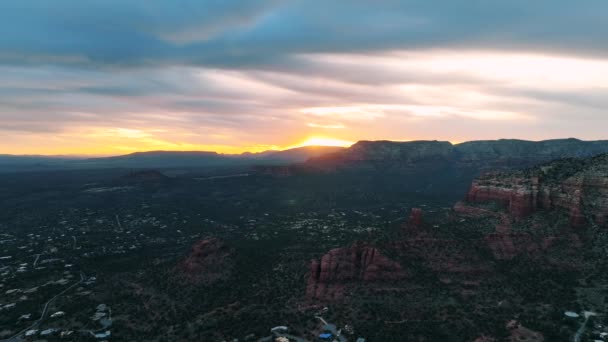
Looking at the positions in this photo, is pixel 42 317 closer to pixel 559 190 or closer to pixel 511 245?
pixel 511 245

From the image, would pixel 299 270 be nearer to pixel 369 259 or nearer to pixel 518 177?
pixel 369 259

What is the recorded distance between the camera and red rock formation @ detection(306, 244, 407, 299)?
76.6 m

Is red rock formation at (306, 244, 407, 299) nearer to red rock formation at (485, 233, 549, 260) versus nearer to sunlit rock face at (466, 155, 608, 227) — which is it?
red rock formation at (485, 233, 549, 260)

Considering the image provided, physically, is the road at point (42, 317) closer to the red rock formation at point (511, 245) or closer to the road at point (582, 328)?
the road at point (582, 328)

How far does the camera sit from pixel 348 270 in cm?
7831

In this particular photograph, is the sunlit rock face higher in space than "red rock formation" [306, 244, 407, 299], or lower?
higher

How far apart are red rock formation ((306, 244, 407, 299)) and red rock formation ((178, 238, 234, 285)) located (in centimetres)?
2370

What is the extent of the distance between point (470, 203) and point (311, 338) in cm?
6023

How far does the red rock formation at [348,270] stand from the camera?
76.6 m

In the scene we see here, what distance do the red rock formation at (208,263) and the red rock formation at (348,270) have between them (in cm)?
2370

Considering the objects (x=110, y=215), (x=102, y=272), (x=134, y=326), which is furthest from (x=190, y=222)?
(x=134, y=326)

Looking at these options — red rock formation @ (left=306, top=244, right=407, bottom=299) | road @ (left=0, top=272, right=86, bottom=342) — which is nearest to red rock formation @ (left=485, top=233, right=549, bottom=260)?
red rock formation @ (left=306, top=244, right=407, bottom=299)

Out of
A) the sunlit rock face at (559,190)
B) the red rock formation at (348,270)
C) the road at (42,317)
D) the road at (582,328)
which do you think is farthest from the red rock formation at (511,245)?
the road at (42,317)

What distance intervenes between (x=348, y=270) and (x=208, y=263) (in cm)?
3537
